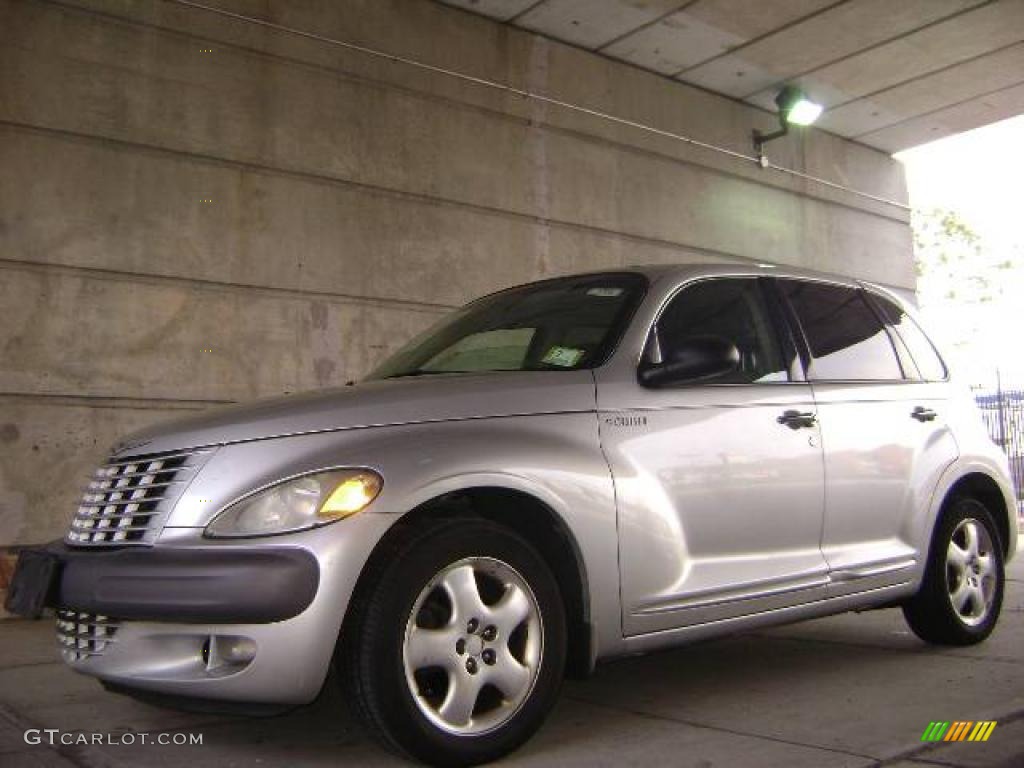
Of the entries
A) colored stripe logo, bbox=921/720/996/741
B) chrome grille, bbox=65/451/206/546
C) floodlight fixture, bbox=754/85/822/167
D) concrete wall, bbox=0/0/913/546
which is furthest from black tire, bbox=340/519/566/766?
floodlight fixture, bbox=754/85/822/167

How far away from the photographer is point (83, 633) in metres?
3.19

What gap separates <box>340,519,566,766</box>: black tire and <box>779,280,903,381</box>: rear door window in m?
1.81

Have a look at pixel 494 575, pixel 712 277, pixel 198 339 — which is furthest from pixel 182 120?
pixel 494 575

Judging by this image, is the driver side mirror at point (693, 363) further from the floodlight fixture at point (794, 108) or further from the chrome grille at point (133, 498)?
the floodlight fixture at point (794, 108)

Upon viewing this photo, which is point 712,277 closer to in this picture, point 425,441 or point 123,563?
point 425,441

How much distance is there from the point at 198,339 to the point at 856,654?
4974 millimetres

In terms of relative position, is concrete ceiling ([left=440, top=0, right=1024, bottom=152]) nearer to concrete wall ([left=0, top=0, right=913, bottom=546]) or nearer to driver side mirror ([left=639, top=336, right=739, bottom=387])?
concrete wall ([left=0, top=0, right=913, bottom=546])

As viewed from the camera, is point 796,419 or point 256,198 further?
point 256,198

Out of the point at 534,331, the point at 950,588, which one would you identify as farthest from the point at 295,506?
the point at 950,588

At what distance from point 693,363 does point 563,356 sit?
490 millimetres

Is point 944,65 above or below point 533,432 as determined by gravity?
above

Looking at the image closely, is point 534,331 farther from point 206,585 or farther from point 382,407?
point 206,585

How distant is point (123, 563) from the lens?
3008mm

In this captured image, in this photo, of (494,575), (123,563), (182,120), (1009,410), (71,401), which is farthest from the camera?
(1009,410)
